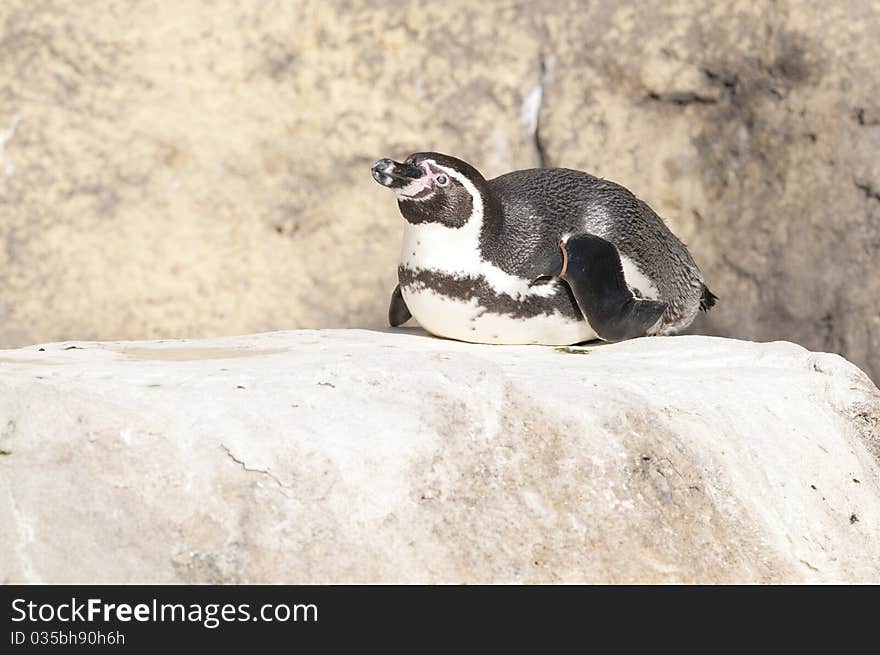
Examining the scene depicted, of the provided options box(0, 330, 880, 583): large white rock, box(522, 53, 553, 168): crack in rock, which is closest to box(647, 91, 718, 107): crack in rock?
box(522, 53, 553, 168): crack in rock

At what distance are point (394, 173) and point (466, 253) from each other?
301mm

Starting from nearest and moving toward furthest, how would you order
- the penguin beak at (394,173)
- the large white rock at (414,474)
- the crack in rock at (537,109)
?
1. the large white rock at (414,474)
2. the penguin beak at (394,173)
3. the crack in rock at (537,109)

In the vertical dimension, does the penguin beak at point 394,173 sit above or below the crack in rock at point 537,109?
above

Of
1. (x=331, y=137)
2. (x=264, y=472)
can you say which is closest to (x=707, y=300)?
(x=331, y=137)

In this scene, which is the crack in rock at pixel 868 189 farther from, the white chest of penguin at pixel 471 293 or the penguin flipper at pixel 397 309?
the penguin flipper at pixel 397 309

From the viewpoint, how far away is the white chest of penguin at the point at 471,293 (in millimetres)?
3445

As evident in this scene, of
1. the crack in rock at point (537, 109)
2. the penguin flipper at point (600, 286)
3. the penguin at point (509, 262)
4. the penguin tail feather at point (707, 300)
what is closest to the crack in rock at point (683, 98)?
the crack in rock at point (537, 109)

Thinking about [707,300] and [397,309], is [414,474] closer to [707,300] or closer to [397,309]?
[397,309]

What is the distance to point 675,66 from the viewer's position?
452cm

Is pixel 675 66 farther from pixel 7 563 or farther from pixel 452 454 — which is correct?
pixel 7 563

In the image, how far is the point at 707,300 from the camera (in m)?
4.12

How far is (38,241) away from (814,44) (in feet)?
9.08

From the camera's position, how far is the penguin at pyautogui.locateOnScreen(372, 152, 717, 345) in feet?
11.3
